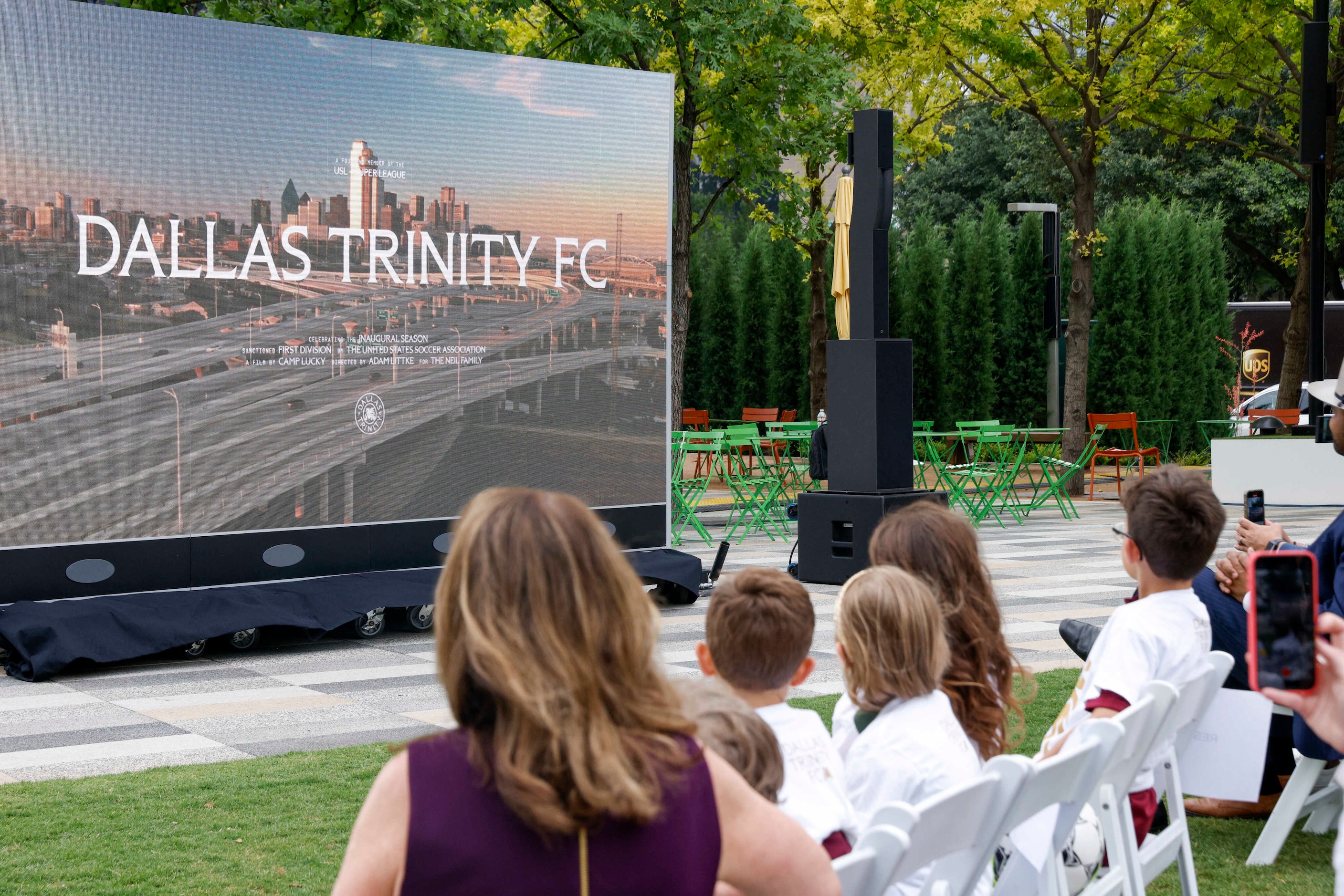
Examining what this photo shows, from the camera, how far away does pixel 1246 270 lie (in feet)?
117

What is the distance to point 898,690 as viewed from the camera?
281cm

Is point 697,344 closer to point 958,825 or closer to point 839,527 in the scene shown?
point 839,527

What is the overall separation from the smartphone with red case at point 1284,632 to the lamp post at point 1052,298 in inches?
895

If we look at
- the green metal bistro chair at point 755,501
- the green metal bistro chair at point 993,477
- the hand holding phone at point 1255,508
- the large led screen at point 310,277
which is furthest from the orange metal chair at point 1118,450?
the hand holding phone at point 1255,508

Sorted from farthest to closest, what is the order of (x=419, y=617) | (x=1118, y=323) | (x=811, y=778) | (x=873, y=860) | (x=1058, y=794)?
1. (x=1118, y=323)
2. (x=419, y=617)
3. (x=1058, y=794)
4. (x=811, y=778)
5. (x=873, y=860)

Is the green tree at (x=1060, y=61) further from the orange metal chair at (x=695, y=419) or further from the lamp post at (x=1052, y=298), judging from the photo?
the orange metal chair at (x=695, y=419)

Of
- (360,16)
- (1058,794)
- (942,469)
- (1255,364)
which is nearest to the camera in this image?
(1058,794)

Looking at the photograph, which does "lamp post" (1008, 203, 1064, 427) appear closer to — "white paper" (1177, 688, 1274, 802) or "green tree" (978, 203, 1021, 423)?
"green tree" (978, 203, 1021, 423)

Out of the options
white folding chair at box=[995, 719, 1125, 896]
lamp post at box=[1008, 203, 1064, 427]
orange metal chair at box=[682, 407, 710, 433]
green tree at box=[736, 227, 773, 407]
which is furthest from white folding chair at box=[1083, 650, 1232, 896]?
green tree at box=[736, 227, 773, 407]

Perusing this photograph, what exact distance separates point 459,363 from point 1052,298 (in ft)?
56.2

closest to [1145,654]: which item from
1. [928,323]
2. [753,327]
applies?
[928,323]

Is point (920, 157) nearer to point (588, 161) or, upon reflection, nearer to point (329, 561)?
point (588, 161)

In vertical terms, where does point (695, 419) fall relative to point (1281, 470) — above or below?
above

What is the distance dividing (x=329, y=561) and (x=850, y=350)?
4.09 metres
